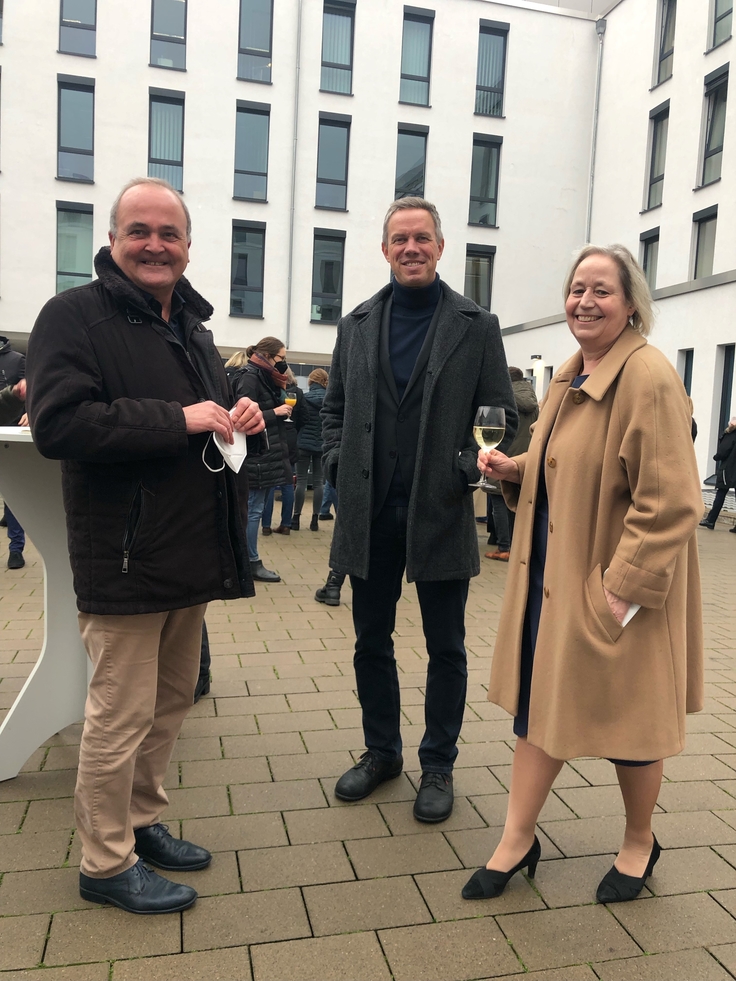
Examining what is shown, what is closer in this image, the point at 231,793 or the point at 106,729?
the point at 106,729

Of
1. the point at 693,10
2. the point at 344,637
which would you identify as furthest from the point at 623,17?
the point at 344,637

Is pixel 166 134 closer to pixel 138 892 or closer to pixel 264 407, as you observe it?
pixel 264 407

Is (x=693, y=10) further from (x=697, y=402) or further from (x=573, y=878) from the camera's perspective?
(x=573, y=878)

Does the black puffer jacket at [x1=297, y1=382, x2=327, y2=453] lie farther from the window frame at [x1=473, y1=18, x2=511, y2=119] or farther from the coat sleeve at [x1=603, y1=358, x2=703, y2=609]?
the window frame at [x1=473, y1=18, x2=511, y2=119]

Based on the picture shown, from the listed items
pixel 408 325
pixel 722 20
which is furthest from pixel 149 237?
pixel 722 20

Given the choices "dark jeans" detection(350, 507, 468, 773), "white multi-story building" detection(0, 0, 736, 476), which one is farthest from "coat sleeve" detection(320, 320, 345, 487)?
"white multi-story building" detection(0, 0, 736, 476)

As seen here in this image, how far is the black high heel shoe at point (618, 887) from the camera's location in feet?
8.52

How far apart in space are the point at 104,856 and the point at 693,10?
23.8m

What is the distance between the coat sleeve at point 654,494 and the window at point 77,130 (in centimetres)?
2338

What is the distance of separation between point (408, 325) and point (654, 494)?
134 cm

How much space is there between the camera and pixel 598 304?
252 centimetres

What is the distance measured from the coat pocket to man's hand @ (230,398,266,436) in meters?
1.11

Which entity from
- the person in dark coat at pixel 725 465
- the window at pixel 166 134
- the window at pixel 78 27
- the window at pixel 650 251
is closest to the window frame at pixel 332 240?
the window at pixel 166 134

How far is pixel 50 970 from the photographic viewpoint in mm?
2188
